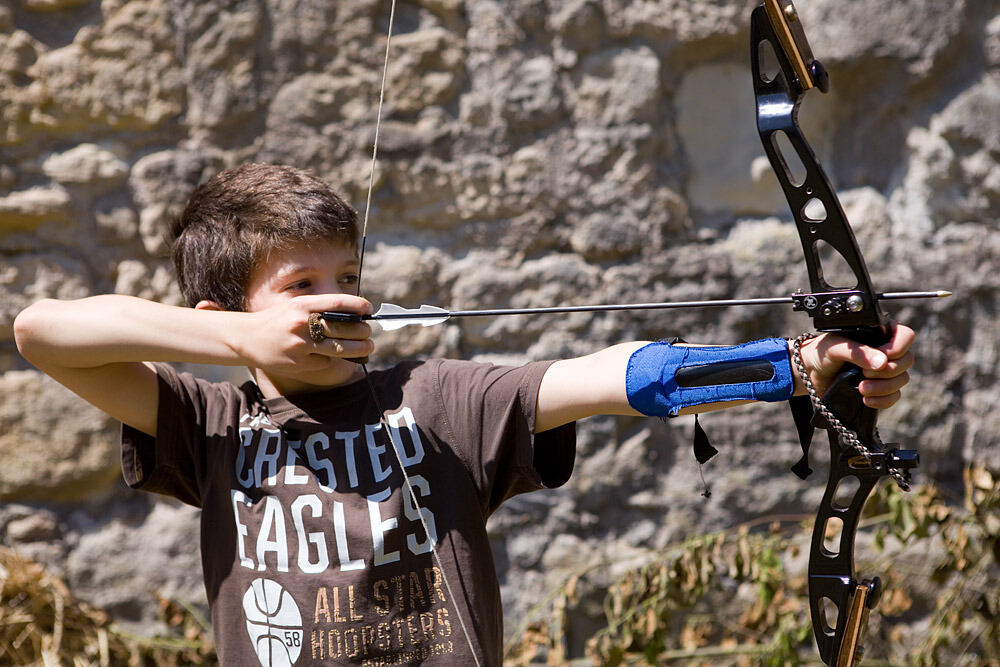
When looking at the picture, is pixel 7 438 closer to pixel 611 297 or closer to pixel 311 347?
pixel 311 347

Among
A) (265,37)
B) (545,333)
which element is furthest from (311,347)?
(265,37)

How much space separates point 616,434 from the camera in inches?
71.7

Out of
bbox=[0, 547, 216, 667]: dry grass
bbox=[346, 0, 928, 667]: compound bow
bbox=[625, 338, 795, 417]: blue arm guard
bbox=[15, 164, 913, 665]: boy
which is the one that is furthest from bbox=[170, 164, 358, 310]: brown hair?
bbox=[0, 547, 216, 667]: dry grass

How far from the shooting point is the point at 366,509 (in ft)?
3.55

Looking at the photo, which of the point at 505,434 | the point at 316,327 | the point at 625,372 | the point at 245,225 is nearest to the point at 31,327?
the point at 245,225

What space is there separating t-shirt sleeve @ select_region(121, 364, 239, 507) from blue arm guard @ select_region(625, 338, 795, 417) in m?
0.56

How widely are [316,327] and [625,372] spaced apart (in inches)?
13.1

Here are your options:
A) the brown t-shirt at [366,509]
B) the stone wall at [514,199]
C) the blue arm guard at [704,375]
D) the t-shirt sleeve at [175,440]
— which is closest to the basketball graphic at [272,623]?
the brown t-shirt at [366,509]

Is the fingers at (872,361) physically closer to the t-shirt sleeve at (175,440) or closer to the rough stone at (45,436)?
the t-shirt sleeve at (175,440)

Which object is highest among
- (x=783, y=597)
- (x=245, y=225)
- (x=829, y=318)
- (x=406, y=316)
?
(x=245, y=225)

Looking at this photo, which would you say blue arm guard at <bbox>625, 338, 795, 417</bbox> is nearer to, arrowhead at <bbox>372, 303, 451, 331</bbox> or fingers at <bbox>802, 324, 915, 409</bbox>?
fingers at <bbox>802, 324, 915, 409</bbox>

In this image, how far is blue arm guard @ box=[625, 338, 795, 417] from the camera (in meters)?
0.90

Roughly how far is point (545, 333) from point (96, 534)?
98 cm

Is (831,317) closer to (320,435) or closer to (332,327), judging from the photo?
(332,327)
